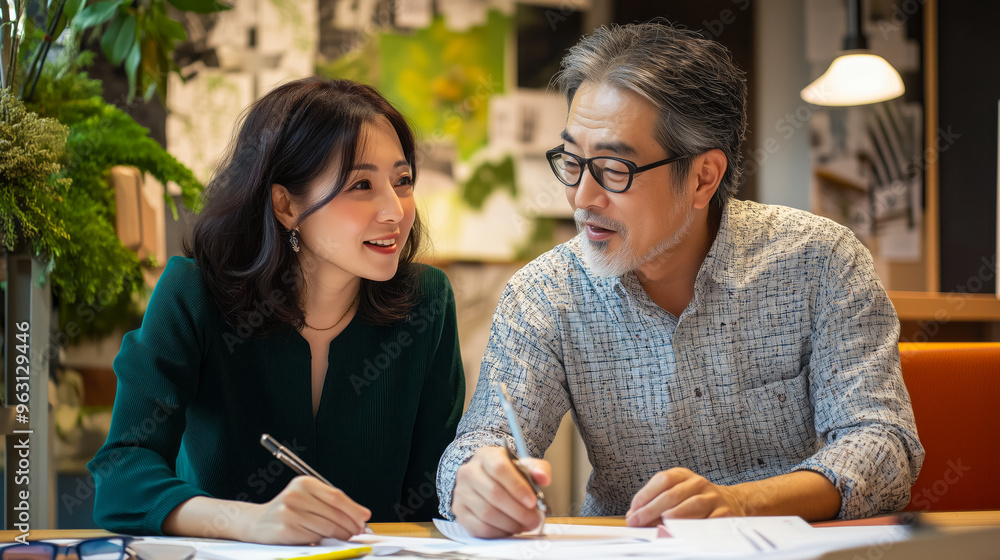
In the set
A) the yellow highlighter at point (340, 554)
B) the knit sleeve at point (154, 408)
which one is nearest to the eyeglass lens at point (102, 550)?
the knit sleeve at point (154, 408)

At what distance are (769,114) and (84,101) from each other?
2.95 meters

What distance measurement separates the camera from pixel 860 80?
3.26 metres

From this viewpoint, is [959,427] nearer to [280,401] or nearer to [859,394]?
[859,394]

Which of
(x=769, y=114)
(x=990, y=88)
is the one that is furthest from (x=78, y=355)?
(x=990, y=88)

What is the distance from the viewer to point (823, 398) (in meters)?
1.29

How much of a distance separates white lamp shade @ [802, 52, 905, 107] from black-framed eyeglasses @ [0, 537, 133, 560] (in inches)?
127

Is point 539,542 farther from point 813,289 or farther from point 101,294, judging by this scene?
point 101,294

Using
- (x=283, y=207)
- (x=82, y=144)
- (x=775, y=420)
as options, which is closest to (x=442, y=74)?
(x=82, y=144)

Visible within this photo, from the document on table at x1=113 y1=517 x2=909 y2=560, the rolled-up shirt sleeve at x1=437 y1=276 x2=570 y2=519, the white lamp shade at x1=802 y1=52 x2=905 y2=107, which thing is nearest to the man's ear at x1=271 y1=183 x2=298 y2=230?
the rolled-up shirt sleeve at x1=437 y1=276 x2=570 y2=519

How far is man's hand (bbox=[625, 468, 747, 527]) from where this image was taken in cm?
99

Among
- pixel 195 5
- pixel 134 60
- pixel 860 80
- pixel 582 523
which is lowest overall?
pixel 582 523

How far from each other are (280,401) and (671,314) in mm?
736

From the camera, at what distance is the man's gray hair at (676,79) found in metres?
1.41

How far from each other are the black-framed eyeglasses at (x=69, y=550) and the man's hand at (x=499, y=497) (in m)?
0.42
